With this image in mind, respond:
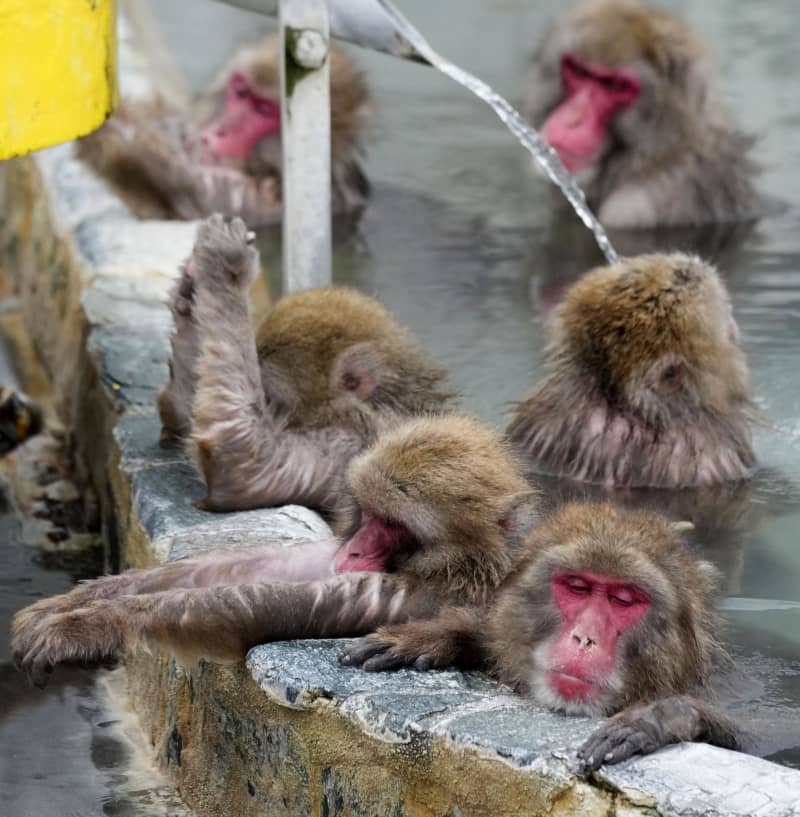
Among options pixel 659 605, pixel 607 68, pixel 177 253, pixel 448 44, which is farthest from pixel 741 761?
pixel 448 44

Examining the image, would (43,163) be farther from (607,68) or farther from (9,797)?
(9,797)

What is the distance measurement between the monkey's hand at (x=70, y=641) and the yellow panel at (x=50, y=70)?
50.1 inches

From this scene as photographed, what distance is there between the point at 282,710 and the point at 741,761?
0.95 metres

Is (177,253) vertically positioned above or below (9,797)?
above

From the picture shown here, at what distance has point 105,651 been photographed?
148 inches

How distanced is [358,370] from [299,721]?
131 cm

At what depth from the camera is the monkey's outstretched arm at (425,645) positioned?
363 centimetres

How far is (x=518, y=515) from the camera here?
391 cm

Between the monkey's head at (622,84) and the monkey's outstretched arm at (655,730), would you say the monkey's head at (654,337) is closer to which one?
the monkey's outstretched arm at (655,730)

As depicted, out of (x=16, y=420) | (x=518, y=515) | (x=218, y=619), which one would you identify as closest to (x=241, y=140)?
(x=16, y=420)

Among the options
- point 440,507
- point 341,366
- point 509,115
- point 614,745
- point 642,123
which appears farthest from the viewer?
point 642,123

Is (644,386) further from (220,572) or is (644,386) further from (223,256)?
(220,572)

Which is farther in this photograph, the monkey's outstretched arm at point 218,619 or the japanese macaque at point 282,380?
the japanese macaque at point 282,380

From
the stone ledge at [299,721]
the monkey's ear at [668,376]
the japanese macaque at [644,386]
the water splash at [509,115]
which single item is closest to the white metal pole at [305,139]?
the water splash at [509,115]
